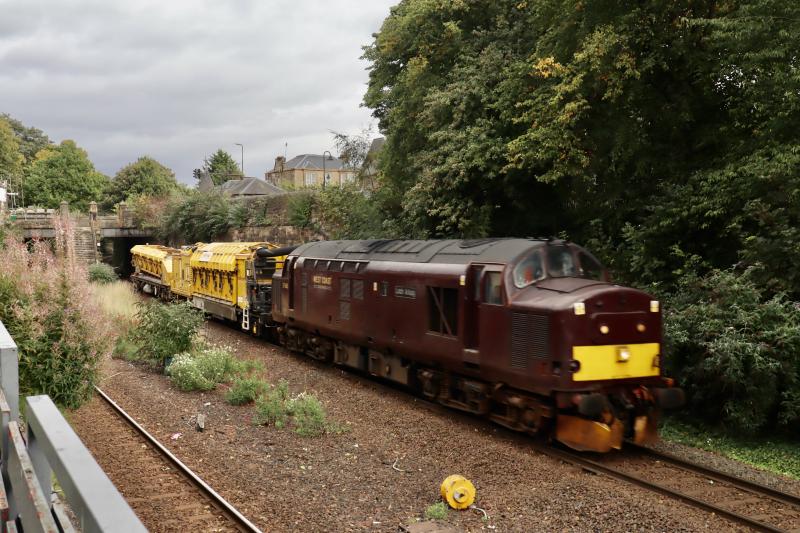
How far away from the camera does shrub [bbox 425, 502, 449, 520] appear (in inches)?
305

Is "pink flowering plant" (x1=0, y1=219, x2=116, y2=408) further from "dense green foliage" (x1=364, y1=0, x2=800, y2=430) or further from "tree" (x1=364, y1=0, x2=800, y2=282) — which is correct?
"tree" (x1=364, y1=0, x2=800, y2=282)

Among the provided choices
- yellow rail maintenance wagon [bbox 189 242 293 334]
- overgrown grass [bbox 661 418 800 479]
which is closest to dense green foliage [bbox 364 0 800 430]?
overgrown grass [bbox 661 418 800 479]

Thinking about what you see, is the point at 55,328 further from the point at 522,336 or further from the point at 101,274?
the point at 101,274

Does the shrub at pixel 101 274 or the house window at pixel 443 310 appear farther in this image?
the shrub at pixel 101 274

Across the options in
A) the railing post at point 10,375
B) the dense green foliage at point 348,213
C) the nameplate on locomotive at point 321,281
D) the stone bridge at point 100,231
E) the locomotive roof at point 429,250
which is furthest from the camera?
the stone bridge at point 100,231

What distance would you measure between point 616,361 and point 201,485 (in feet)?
18.9

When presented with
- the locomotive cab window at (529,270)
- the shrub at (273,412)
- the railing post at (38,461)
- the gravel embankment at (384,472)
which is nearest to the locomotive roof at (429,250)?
the locomotive cab window at (529,270)

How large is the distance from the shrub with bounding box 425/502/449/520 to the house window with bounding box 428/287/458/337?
13.3 ft

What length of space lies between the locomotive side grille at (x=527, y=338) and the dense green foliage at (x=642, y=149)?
3084 millimetres

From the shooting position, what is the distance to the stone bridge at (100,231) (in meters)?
38.5

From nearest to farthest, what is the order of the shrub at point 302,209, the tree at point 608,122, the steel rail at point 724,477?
the steel rail at point 724,477 → the tree at point 608,122 → the shrub at point 302,209

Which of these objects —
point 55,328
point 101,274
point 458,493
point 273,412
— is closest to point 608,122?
point 273,412

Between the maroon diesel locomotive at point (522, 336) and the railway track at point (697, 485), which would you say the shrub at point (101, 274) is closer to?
the maroon diesel locomotive at point (522, 336)

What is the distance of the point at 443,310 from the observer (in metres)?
12.0
